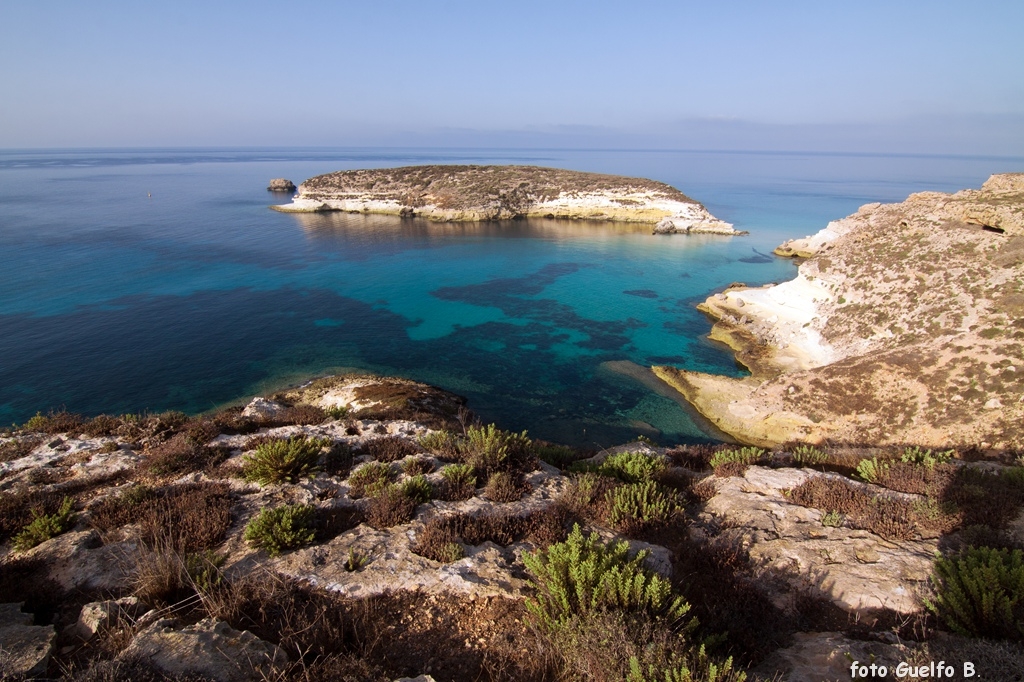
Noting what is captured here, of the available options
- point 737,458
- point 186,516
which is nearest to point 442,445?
point 186,516

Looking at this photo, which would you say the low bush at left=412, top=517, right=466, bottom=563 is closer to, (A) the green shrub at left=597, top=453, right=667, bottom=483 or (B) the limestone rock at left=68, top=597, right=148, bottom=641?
(B) the limestone rock at left=68, top=597, right=148, bottom=641

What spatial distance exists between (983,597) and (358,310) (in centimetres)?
4080

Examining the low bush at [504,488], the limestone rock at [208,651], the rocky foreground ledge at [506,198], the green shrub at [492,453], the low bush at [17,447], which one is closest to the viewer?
the limestone rock at [208,651]

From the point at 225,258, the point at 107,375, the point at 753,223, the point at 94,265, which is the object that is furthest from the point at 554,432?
the point at 753,223

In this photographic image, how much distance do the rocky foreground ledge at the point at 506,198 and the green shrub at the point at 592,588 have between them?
79403 millimetres

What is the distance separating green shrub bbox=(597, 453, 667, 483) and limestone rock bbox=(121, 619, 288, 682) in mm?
7174

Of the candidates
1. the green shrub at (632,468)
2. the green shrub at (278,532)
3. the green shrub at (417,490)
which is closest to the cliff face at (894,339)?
the green shrub at (632,468)

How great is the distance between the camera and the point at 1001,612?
17.3 feet

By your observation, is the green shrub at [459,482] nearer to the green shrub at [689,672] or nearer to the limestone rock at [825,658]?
the green shrub at [689,672]

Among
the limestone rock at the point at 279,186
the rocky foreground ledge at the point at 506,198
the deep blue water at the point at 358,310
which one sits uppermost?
the limestone rock at the point at 279,186

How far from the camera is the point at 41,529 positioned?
24.3 feet

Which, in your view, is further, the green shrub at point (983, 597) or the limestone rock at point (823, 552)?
the limestone rock at point (823, 552)

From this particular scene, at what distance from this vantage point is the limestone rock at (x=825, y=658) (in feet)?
15.6

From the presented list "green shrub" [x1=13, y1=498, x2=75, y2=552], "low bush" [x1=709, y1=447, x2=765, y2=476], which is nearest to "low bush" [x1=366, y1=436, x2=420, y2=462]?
"green shrub" [x1=13, y1=498, x2=75, y2=552]
